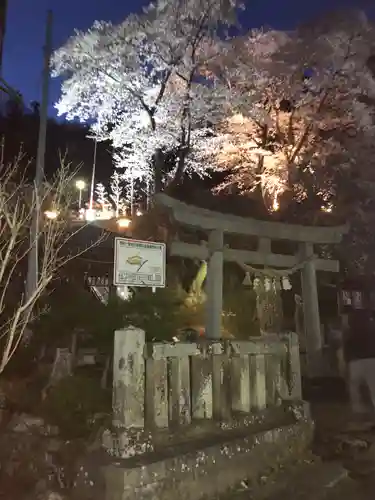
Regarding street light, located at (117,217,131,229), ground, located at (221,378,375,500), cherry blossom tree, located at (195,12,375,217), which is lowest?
ground, located at (221,378,375,500)

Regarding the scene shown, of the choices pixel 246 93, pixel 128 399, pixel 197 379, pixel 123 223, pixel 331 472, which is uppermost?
pixel 246 93

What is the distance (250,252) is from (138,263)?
17.6ft

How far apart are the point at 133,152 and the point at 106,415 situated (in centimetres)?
1615

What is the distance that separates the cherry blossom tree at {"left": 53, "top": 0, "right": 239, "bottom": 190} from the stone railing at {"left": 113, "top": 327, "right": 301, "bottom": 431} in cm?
1208

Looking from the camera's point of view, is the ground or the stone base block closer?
the stone base block

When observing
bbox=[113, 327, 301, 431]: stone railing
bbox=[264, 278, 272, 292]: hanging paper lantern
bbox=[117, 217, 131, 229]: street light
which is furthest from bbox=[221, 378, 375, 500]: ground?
bbox=[117, 217, 131, 229]: street light

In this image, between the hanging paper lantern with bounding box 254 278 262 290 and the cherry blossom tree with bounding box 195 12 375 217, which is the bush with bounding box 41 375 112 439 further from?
the cherry blossom tree with bounding box 195 12 375 217

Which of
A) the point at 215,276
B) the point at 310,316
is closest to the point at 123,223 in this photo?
the point at 310,316

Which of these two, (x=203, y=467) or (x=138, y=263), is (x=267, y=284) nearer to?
(x=138, y=263)

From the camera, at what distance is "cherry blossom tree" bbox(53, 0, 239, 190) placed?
16.9 m

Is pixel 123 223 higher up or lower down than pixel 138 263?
higher up

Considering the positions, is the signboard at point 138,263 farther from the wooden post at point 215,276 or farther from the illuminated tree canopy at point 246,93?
the illuminated tree canopy at point 246,93

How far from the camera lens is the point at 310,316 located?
36.1ft

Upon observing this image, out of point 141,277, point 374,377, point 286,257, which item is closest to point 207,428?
point 141,277
